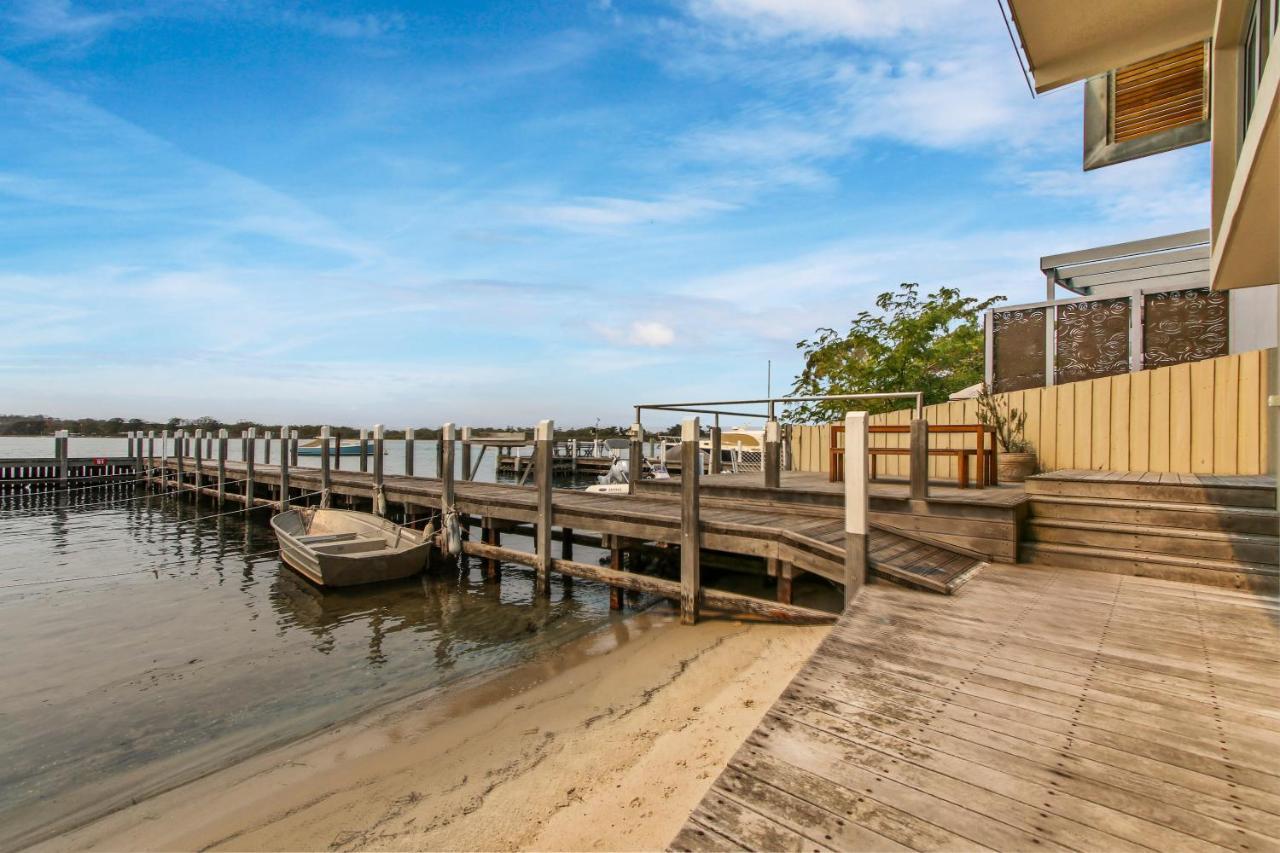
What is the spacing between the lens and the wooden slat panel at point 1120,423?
24.0 ft

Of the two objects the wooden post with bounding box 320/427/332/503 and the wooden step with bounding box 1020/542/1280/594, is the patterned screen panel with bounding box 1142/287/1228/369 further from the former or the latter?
the wooden post with bounding box 320/427/332/503

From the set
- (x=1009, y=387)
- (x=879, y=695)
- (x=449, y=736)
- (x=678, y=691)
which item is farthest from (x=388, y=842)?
(x=1009, y=387)

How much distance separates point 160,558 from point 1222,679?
1575cm

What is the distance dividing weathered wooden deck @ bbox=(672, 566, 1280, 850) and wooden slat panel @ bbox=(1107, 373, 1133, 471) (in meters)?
4.21

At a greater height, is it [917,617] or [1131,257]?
[1131,257]

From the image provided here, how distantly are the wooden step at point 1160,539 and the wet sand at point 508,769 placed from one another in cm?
240

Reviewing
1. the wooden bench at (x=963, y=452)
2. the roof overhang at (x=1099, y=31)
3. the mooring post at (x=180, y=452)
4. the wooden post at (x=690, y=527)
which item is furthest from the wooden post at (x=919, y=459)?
the mooring post at (x=180, y=452)

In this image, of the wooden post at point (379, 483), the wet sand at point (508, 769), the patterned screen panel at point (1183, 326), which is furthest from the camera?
the wooden post at point (379, 483)

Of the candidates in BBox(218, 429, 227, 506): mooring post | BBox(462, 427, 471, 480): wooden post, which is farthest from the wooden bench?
BBox(218, 429, 227, 506): mooring post

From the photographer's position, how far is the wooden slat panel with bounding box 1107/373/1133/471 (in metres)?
7.30

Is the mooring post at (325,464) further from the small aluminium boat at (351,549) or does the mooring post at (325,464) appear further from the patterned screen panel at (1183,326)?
the patterned screen panel at (1183,326)

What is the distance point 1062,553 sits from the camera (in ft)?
17.1

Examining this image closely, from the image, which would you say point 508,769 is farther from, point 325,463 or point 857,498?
point 325,463

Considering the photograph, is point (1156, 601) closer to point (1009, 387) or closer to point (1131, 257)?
point (1009, 387)
